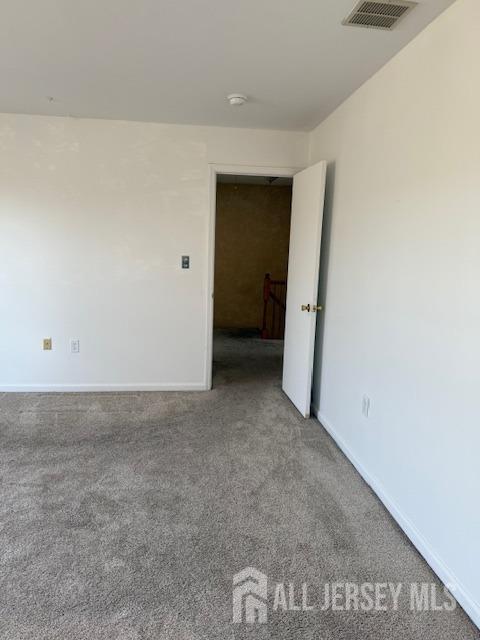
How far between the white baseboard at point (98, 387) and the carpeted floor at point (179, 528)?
1.19 ft

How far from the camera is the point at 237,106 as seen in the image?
304 centimetres

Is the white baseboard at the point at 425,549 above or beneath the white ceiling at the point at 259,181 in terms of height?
beneath

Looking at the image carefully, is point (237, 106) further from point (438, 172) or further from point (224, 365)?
point (224, 365)

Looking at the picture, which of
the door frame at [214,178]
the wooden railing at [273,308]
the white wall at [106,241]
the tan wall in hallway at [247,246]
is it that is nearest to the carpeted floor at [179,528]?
the white wall at [106,241]

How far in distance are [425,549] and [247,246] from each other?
5699mm

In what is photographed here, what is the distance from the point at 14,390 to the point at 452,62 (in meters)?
3.99

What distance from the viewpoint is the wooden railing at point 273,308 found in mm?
6609

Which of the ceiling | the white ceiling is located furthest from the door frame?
the white ceiling

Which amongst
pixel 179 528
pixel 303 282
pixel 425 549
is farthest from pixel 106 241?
pixel 425 549

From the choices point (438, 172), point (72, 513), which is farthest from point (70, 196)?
point (438, 172)

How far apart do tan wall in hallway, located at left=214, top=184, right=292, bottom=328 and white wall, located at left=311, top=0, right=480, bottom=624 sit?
161 inches

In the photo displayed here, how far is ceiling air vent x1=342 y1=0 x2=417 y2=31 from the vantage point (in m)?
1.72

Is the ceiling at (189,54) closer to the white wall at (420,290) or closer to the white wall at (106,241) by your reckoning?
the white wall at (420,290)

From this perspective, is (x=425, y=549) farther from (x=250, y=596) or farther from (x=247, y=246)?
(x=247, y=246)
